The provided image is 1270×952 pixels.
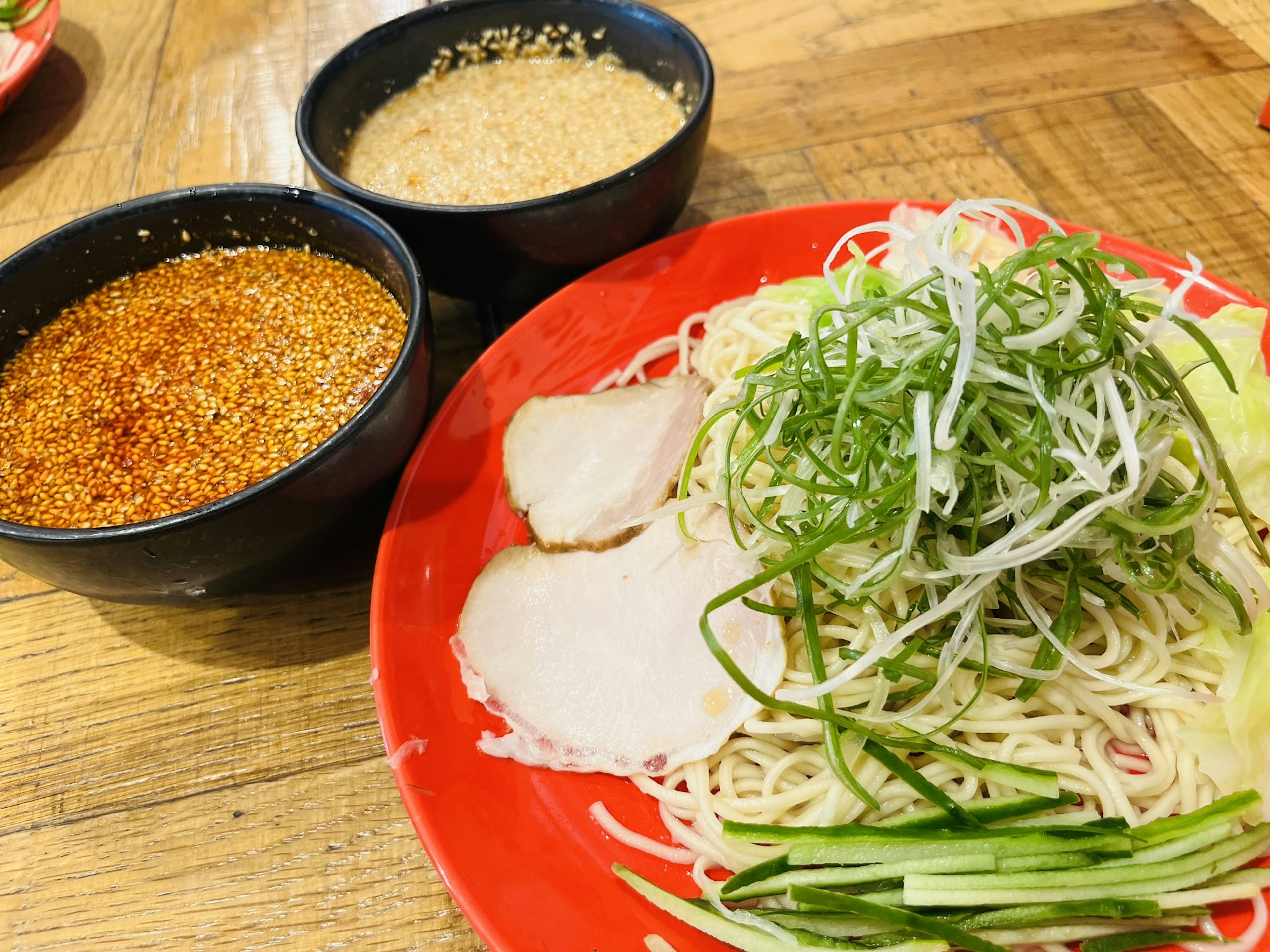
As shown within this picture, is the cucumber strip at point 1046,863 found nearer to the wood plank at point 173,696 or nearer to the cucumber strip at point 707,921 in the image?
the cucumber strip at point 707,921

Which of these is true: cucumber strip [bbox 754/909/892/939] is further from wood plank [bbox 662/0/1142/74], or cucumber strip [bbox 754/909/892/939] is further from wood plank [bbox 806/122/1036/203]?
wood plank [bbox 662/0/1142/74]

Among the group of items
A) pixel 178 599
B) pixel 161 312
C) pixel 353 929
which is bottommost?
pixel 353 929

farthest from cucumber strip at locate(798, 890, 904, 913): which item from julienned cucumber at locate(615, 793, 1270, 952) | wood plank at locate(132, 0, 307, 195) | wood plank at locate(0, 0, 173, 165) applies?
wood plank at locate(0, 0, 173, 165)

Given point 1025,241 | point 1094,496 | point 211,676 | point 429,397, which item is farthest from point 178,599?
point 1025,241

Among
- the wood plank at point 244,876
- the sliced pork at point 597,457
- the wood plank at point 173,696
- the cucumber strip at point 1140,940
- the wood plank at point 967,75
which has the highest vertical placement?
the wood plank at point 967,75

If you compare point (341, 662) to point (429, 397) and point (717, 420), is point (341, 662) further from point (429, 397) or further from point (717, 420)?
point (717, 420)

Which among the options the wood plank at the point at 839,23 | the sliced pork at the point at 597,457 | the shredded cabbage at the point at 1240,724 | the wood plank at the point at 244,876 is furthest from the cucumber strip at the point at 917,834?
the wood plank at the point at 839,23
